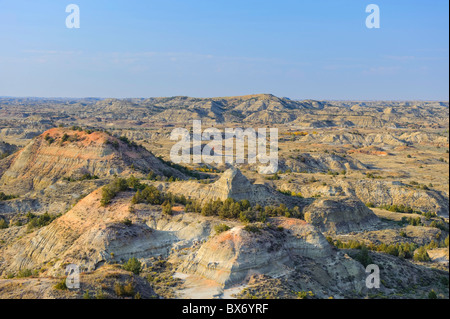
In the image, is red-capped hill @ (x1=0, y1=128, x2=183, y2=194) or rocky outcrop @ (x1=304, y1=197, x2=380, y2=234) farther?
red-capped hill @ (x1=0, y1=128, x2=183, y2=194)

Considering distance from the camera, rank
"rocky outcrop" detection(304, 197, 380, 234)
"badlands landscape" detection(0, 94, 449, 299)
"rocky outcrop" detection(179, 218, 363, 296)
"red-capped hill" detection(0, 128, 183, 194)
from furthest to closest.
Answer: "red-capped hill" detection(0, 128, 183, 194)
"rocky outcrop" detection(304, 197, 380, 234)
"rocky outcrop" detection(179, 218, 363, 296)
"badlands landscape" detection(0, 94, 449, 299)

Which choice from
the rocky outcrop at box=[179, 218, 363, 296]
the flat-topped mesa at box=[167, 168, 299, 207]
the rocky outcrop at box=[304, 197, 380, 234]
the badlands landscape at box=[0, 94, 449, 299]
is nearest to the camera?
the badlands landscape at box=[0, 94, 449, 299]

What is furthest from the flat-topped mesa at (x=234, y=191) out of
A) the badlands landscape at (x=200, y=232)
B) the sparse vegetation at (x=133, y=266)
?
the sparse vegetation at (x=133, y=266)

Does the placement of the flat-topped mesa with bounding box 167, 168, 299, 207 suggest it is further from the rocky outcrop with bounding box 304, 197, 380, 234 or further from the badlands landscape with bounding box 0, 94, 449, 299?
the rocky outcrop with bounding box 304, 197, 380, 234

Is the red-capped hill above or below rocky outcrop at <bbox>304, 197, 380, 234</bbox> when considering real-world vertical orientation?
above

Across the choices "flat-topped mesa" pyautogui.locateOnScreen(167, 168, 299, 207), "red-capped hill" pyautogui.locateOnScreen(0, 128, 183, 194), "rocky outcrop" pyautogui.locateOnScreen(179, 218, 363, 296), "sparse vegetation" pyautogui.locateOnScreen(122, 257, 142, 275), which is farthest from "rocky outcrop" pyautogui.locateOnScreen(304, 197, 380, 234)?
"red-capped hill" pyautogui.locateOnScreen(0, 128, 183, 194)

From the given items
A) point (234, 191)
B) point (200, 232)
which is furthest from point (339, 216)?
point (200, 232)

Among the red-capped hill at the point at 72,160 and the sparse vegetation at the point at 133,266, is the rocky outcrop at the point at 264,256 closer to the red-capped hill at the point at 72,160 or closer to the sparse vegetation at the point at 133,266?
the sparse vegetation at the point at 133,266
